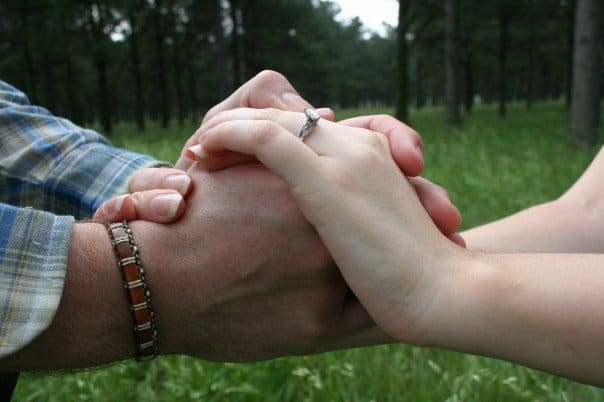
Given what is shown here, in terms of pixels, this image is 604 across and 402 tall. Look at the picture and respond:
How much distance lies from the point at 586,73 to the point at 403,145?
31.0ft

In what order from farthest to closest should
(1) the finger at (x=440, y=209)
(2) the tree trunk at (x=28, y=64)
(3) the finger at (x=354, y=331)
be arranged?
1. (2) the tree trunk at (x=28, y=64)
2. (3) the finger at (x=354, y=331)
3. (1) the finger at (x=440, y=209)

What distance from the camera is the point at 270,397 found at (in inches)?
79.7

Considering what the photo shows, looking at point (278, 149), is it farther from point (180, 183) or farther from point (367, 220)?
point (180, 183)

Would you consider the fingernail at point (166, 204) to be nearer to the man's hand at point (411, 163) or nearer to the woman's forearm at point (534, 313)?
the man's hand at point (411, 163)

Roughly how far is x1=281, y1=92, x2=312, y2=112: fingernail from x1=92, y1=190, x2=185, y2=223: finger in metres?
0.41

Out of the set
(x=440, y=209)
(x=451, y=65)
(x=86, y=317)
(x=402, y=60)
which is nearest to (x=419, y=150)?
(x=440, y=209)

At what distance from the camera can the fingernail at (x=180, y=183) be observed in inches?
55.4

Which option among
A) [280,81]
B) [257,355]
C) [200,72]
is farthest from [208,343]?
[200,72]

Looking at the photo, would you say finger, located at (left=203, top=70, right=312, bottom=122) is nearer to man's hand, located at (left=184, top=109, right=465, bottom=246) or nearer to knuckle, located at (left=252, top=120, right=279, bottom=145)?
man's hand, located at (left=184, top=109, right=465, bottom=246)

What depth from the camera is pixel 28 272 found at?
113 centimetres

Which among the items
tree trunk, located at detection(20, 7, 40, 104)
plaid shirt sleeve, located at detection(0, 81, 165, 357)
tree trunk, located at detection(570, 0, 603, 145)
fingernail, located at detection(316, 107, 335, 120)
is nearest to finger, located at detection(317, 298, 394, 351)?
fingernail, located at detection(316, 107, 335, 120)

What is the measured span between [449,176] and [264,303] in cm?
515

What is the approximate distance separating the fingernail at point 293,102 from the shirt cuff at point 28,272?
68cm

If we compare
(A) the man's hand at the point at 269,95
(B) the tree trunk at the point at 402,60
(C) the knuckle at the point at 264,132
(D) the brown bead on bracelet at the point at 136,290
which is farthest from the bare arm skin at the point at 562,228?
(B) the tree trunk at the point at 402,60
